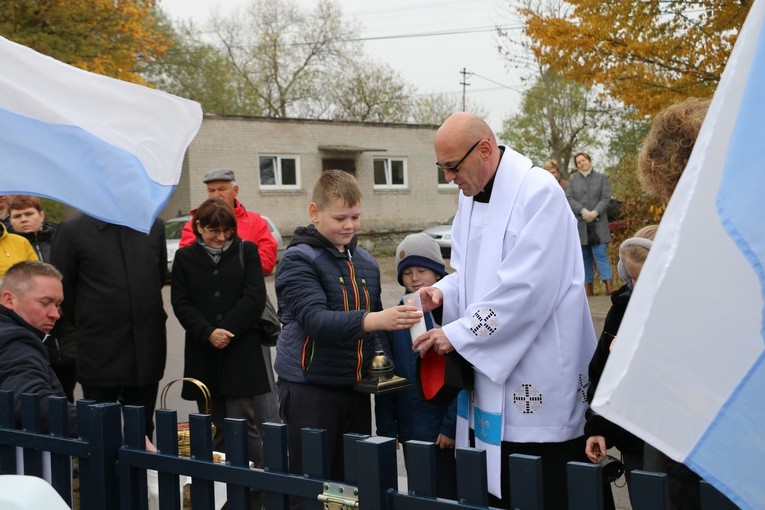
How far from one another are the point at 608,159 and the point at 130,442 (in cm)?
3380

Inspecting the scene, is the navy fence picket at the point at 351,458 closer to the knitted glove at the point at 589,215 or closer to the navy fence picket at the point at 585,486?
the navy fence picket at the point at 585,486

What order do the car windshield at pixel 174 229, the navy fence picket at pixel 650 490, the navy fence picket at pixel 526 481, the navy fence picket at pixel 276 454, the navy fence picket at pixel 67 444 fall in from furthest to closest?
the car windshield at pixel 174 229
the navy fence picket at pixel 67 444
the navy fence picket at pixel 276 454
the navy fence picket at pixel 526 481
the navy fence picket at pixel 650 490

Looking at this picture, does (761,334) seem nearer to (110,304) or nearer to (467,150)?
(467,150)

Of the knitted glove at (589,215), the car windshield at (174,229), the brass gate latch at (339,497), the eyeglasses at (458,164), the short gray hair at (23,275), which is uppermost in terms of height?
the car windshield at (174,229)

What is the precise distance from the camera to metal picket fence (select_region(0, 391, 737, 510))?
2162mm

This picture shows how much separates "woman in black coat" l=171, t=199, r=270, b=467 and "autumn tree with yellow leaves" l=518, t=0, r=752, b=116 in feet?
23.6

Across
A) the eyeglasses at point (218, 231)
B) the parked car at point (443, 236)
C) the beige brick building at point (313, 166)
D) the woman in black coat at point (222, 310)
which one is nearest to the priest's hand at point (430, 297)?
the woman in black coat at point (222, 310)

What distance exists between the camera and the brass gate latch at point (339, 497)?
2.43 meters

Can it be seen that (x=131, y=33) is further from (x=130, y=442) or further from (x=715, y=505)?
(x=715, y=505)

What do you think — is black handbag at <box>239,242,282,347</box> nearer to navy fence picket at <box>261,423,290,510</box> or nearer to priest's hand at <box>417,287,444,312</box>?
priest's hand at <box>417,287,444,312</box>

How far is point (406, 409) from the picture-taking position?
4.27 m

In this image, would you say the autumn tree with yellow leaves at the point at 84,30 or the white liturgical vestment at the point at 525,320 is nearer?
the white liturgical vestment at the point at 525,320

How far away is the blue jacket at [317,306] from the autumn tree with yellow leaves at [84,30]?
17404 mm

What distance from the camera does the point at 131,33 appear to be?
21656 mm
